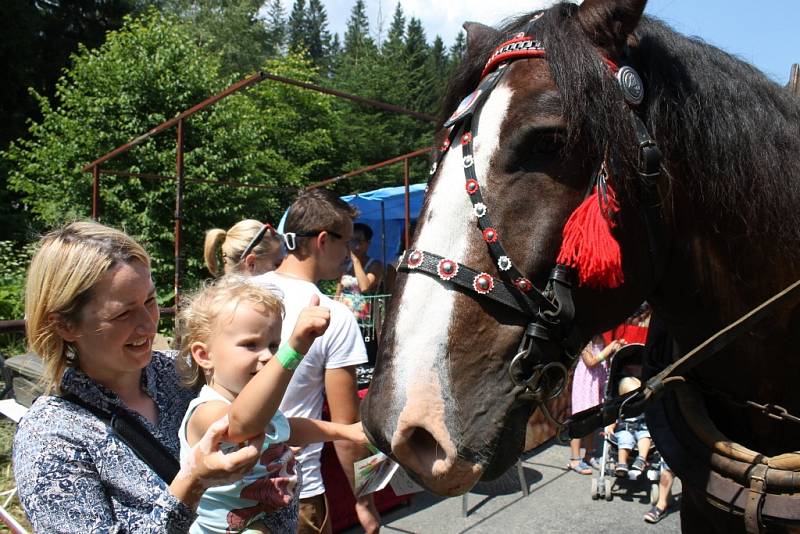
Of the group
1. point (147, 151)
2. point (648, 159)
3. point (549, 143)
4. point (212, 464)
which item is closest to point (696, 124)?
point (648, 159)

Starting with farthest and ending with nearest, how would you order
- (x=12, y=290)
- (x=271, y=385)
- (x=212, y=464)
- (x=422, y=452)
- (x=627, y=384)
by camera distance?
1. (x=12, y=290)
2. (x=627, y=384)
3. (x=271, y=385)
4. (x=212, y=464)
5. (x=422, y=452)

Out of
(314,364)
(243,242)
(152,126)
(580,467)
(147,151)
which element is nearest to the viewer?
(314,364)

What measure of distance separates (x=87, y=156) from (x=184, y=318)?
13.5 meters

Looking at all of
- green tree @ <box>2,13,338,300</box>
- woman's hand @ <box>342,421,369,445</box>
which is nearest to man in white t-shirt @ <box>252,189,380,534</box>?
woman's hand @ <box>342,421,369,445</box>

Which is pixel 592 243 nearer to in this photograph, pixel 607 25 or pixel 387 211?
pixel 607 25

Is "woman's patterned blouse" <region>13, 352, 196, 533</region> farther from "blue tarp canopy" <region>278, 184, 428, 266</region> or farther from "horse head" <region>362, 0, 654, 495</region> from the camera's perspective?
"blue tarp canopy" <region>278, 184, 428, 266</region>

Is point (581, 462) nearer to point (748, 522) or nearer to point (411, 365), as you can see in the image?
point (748, 522)

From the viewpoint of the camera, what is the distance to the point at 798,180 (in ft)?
4.83

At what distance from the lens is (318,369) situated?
2.63 m

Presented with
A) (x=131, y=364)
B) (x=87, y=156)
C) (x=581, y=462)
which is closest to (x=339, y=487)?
(x=581, y=462)

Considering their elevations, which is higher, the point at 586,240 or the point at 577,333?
the point at 586,240

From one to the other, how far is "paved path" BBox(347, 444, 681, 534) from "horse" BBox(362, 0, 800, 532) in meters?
3.07

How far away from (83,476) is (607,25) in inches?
60.7

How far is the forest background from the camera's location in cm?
1278
